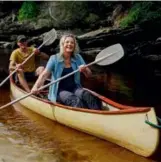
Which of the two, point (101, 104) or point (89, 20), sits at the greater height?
point (89, 20)

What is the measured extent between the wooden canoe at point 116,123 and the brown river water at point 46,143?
0.44 ft

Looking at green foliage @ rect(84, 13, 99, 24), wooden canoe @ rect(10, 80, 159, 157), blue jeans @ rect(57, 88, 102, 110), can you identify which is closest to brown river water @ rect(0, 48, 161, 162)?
wooden canoe @ rect(10, 80, 159, 157)

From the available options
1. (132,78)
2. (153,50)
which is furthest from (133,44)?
(132,78)

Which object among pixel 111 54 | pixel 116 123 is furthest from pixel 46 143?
pixel 111 54

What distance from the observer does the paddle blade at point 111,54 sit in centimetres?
716

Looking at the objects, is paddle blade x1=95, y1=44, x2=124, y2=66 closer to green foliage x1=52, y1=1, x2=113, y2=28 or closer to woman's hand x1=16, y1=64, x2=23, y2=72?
woman's hand x1=16, y1=64, x2=23, y2=72

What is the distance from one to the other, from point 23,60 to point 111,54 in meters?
3.25

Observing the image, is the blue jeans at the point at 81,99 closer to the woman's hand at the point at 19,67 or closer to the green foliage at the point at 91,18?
the woman's hand at the point at 19,67

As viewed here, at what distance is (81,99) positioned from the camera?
7047mm

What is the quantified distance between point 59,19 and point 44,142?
16.6 m

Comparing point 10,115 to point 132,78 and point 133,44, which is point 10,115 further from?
point 133,44

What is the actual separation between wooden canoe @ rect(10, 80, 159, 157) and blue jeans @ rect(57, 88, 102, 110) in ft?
0.55

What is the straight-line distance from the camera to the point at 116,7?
22.1 meters

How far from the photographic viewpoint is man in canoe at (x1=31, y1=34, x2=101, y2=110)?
22.9ft
